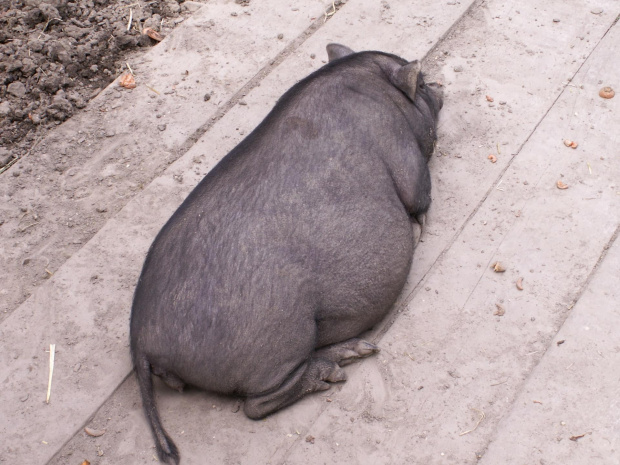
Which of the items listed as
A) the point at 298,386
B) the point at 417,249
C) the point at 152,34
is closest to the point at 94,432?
the point at 298,386

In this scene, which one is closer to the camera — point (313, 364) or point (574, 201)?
point (313, 364)

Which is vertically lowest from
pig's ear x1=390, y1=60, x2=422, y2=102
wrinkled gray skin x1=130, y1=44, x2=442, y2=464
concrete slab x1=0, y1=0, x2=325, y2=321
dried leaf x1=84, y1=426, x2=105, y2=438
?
dried leaf x1=84, y1=426, x2=105, y2=438

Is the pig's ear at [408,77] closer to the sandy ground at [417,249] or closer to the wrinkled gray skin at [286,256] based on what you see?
the wrinkled gray skin at [286,256]

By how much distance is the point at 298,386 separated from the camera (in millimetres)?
3010

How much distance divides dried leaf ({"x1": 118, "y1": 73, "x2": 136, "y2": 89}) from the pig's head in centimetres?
132

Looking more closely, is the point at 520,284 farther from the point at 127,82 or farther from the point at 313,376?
the point at 127,82

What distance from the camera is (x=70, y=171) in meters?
4.10

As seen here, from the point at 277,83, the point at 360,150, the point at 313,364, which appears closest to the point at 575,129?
the point at 360,150

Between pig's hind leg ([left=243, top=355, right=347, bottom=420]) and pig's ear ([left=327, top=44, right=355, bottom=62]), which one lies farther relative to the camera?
pig's ear ([left=327, top=44, right=355, bottom=62])

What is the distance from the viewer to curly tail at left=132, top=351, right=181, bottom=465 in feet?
9.36

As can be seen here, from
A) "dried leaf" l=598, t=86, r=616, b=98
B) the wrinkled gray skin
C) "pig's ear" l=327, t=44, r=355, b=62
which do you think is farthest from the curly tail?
"dried leaf" l=598, t=86, r=616, b=98

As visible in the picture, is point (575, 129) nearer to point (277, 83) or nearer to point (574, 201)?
point (574, 201)

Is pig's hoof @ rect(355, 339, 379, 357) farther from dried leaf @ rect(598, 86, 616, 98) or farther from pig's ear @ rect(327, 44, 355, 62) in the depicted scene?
dried leaf @ rect(598, 86, 616, 98)

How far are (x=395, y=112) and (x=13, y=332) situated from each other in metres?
2.15
